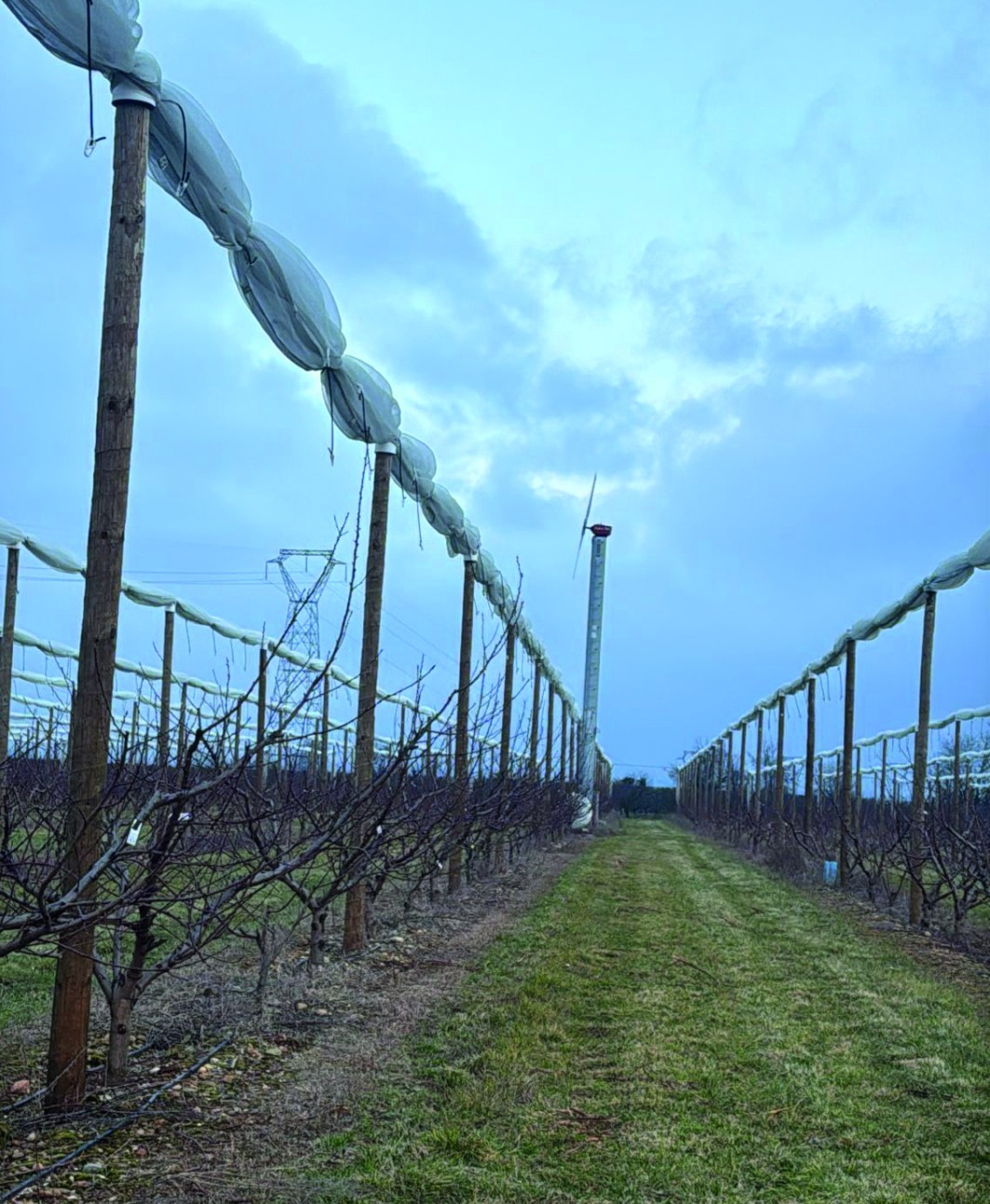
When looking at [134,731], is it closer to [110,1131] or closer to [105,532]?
[105,532]

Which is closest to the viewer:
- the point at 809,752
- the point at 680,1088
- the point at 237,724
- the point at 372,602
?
the point at 237,724

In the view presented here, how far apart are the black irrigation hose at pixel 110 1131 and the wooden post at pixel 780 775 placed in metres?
18.2

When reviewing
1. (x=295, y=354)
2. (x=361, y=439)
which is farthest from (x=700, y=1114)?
(x=361, y=439)

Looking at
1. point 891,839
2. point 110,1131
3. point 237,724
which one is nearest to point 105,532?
point 237,724

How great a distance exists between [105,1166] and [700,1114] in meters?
2.38

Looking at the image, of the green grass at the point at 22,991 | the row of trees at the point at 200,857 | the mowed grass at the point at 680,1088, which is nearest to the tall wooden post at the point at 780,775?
the row of trees at the point at 200,857

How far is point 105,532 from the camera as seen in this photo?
4.68 metres

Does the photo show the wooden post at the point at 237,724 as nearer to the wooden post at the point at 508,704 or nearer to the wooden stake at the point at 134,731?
the wooden stake at the point at 134,731

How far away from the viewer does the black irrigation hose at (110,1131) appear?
12.3 ft

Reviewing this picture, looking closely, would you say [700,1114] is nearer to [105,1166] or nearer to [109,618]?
[105,1166]

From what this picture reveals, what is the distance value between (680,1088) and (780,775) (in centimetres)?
1844

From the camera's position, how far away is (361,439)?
336 inches

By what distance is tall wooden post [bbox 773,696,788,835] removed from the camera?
22.8 m

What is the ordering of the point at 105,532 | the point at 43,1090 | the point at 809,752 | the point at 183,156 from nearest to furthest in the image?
the point at 43,1090 → the point at 105,532 → the point at 183,156 → the point at 809,752
